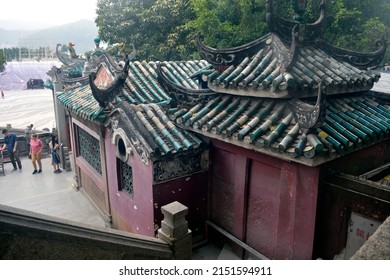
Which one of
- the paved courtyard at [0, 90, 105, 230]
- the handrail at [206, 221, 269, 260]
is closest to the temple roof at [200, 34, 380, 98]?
the handrail at [206, 221, 269, 260]

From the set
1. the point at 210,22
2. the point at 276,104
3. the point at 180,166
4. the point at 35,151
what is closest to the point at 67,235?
the point at 180,166

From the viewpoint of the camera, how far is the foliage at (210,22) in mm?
19734

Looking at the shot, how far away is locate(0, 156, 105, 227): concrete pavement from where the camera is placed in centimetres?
1067

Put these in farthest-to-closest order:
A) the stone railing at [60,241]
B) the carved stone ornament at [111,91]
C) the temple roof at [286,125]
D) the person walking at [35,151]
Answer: the person walking at [35,151], the carved stone ornament at [111,91], the temple roof at [286,125], the stone railing at [60,241]

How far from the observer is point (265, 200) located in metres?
6.07

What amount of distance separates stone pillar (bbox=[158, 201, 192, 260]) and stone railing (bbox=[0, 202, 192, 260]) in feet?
1.04

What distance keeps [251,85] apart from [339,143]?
1.79 m

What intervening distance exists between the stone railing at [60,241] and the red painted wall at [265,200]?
227 cm

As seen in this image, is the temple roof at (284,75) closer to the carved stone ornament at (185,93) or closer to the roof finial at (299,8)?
the carved stone ornament at (185,93)

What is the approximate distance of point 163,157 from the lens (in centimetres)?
653

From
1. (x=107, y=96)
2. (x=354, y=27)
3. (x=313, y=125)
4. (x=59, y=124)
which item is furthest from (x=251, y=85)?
(x=354, y=27)

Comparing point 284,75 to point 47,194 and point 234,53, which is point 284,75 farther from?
point 47,194

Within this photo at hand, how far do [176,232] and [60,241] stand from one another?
6.67 ft

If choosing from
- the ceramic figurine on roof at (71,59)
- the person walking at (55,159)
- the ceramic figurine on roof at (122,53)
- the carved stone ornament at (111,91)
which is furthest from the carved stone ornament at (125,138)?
the ceramic figurine on roof at (71,59)
